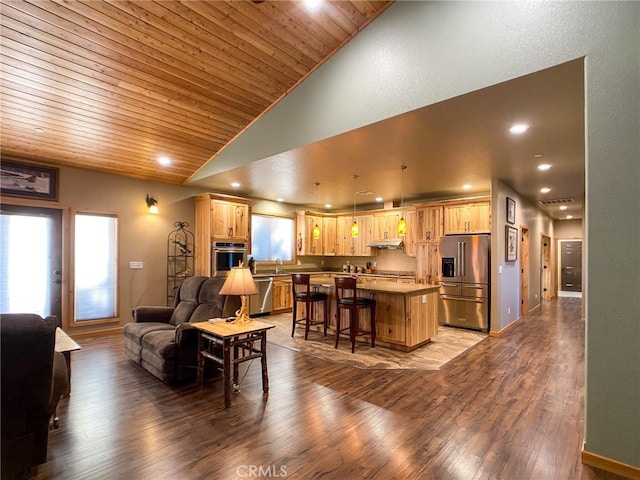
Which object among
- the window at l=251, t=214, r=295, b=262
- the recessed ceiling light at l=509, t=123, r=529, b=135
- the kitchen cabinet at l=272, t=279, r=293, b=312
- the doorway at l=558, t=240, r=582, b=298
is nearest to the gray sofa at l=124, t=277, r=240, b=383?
the kitchen cabinet at l=272, t=279, r=293, b=312

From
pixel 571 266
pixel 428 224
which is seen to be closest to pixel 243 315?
pixel 428 224

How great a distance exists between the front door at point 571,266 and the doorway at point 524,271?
5.50 meters

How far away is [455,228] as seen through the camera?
657 centimetres

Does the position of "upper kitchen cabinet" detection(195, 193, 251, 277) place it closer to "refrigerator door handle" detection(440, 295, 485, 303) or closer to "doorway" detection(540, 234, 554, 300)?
"refrigerator door handle" detection(440, 295, 485, 303)

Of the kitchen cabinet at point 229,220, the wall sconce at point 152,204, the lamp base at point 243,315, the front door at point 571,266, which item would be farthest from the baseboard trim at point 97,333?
the front door at point 571,266

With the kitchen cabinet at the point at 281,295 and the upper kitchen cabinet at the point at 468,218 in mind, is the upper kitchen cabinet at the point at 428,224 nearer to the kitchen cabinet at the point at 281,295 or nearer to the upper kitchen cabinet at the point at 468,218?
the upper kitchen cabinet at the point at 468,218

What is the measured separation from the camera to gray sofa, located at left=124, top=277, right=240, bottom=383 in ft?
11.1

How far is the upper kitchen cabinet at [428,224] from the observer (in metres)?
6.82

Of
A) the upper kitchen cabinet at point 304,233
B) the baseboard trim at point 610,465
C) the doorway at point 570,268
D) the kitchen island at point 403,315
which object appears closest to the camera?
the baseboard trim at point 610,465

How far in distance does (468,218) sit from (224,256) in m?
5.01

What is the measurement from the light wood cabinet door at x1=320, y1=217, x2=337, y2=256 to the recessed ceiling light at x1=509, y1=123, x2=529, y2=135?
231 inches

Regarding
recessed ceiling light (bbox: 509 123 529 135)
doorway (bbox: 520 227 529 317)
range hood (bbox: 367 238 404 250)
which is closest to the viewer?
recessed ceiling light (bbox: 509 123 529 135)

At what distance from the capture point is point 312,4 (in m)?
3.12

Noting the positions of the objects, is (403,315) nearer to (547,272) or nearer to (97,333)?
(97,333)
